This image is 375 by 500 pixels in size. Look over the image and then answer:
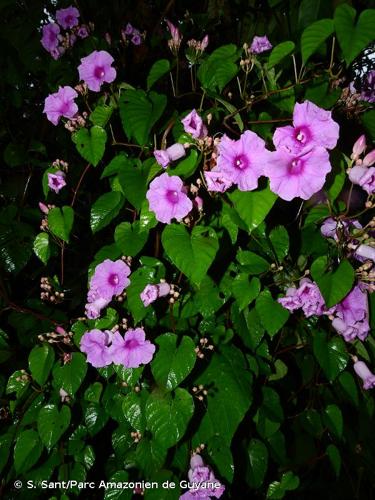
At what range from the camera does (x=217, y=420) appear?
103 centimetres

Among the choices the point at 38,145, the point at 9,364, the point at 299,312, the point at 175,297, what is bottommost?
the point at 9,364

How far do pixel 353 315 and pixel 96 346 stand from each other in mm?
710

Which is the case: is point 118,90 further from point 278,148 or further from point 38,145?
point 278,148

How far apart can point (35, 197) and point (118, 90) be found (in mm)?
692

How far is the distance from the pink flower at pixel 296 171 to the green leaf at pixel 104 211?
43cm

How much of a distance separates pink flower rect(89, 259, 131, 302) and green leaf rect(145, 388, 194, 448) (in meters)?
0.31

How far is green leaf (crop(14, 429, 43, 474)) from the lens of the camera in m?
1.16

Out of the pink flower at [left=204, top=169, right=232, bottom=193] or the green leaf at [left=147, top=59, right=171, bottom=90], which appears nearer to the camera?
the pink flower at [left=204, top=169, right=232, bottom=193]

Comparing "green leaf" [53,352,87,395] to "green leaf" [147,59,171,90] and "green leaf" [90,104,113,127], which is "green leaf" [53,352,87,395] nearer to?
"green leaf" [90,104,113,127]

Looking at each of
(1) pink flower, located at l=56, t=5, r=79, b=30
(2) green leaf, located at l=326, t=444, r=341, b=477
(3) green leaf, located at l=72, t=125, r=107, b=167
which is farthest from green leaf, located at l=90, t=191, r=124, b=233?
(2) green leaf, located at l=326, t=444, r=341, b=477

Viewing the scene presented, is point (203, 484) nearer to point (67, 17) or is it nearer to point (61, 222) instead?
point (61, 222)

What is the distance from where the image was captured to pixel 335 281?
0.91m

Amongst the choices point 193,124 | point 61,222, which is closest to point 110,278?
point 61,222

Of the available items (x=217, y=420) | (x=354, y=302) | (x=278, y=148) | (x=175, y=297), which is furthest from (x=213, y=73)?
(x=217, y=420)
